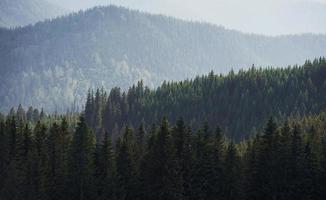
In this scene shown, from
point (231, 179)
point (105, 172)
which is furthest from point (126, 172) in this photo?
point (231, 179)

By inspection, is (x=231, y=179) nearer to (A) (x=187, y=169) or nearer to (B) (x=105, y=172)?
(A) (x=187, y=169)

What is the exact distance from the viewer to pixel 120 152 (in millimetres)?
83562

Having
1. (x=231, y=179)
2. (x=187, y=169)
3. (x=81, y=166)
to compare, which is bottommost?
(x=231, y=179)

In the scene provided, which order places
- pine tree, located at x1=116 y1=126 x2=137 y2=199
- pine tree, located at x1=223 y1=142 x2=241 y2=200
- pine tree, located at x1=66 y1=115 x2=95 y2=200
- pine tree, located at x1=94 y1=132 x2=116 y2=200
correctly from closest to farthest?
pine tree, located at x1=223 y1=142 x2=241 y2=200 < pine tree, located at x1=116 y1=126 x2=137 y2=199 < pine tree, located at x1=94 y1=132 x2=116 y2=200 < pine tree, located at x1=66 y1=115 x2=95 y2=200

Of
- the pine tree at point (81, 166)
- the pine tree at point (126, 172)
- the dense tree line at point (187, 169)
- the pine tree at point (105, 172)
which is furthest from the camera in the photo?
the pine tree at point (81, 166)

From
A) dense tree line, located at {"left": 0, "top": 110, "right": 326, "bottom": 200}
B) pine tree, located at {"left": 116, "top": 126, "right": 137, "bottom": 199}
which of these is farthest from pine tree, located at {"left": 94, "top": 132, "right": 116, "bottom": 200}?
pine tree, located at {"left": 116, "top": 126, "right": 137, "bottom": 199}

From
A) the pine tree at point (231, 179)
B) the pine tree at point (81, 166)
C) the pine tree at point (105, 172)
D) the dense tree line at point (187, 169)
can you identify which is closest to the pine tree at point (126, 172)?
the dense tree line at point (187, 169)

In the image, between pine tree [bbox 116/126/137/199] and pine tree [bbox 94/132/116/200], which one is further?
pine tree [bbox 94/132/116/200]

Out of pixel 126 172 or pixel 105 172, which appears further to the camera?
pixel 105 172

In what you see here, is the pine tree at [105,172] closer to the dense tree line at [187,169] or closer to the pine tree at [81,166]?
the dense tree line at [187,169]

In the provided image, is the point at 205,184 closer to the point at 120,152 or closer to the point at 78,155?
the point at 120,152

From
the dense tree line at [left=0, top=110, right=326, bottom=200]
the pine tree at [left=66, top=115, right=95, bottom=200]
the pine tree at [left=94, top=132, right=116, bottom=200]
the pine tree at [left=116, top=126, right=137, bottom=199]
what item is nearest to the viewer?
the dense tree line at [left=0, top=110, right=326, bottom=200]

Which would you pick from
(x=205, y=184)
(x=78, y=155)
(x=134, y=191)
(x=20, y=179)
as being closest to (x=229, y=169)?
(x=205, y=184)

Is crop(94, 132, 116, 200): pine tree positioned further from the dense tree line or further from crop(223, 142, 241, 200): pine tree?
crop(223, 142, 241, 200): pine tree
